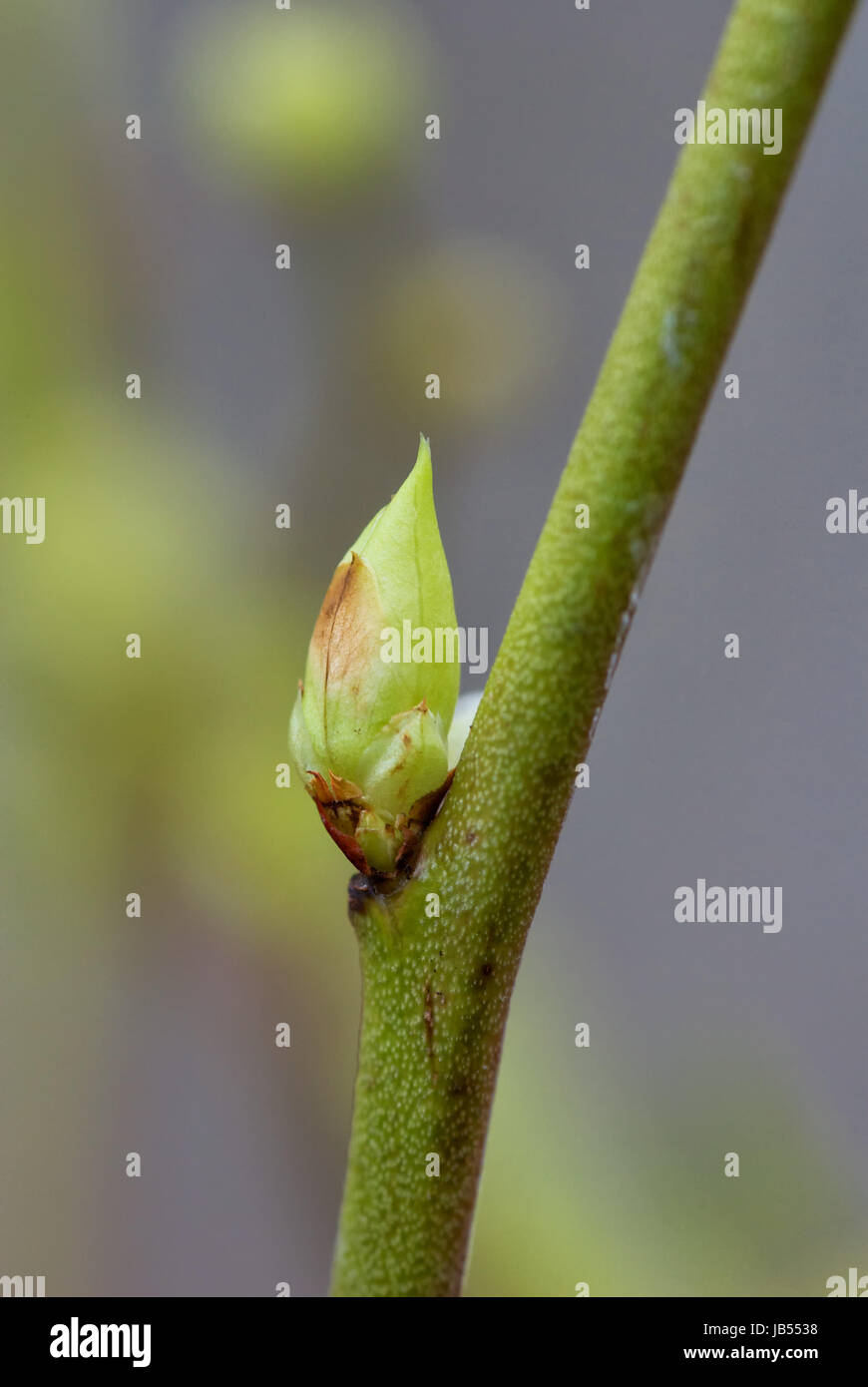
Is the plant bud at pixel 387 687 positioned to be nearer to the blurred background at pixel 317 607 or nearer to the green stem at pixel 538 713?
the green stem at pixel 538 713

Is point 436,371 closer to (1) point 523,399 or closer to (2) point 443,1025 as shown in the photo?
(1) point 523,399

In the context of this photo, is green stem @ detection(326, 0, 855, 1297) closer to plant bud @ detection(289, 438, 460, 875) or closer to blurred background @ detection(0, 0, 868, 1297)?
plant bud @ detection(289, 438, 460, 875)

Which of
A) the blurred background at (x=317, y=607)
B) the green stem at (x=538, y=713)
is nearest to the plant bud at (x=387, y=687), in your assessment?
the green stem at (x=538, y=713)

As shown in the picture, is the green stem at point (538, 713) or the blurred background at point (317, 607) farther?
the blurred background at point (317, 607)

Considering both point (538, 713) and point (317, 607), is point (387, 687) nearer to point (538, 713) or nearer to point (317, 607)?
point (538, 713)

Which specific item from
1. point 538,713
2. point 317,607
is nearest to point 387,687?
point 538,713
